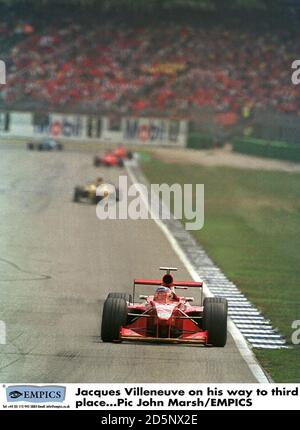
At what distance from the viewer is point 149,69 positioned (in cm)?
5794

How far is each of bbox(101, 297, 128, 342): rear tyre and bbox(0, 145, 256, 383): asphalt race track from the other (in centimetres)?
18

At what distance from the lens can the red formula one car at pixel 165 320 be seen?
11.9 metres

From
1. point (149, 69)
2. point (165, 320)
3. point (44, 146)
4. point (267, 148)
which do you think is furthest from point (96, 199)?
point (149, 69)

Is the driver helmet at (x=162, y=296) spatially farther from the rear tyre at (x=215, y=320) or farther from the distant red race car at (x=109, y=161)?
the distant red race car at (x=109, y=161)

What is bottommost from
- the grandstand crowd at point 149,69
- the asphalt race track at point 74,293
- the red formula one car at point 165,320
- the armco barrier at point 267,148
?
the armco barrier at point 267,148

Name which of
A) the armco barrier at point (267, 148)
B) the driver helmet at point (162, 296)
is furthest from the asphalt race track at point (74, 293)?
the armco barrier at point (267, 148)

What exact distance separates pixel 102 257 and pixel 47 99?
134 ft

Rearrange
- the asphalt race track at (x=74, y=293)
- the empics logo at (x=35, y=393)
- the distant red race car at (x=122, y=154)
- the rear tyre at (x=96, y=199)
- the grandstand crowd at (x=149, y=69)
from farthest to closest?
the grandstand crowd at (x=149, y=69), the distant red race car at (x=122, y=154), the rear tyre at (x=96, y=199), the asphalt race track at (x=74, y=293), the empics logo at (x=35, y=393)

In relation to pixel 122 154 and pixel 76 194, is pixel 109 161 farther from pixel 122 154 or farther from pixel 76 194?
pixel 76 194

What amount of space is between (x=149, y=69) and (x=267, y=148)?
31.6ft

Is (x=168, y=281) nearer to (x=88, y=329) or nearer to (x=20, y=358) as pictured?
(x=88, y=329)

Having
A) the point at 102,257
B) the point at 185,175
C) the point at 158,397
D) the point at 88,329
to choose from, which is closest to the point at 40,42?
the point at 185,175

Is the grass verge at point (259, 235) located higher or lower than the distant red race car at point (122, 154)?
higher

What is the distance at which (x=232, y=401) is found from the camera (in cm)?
869
